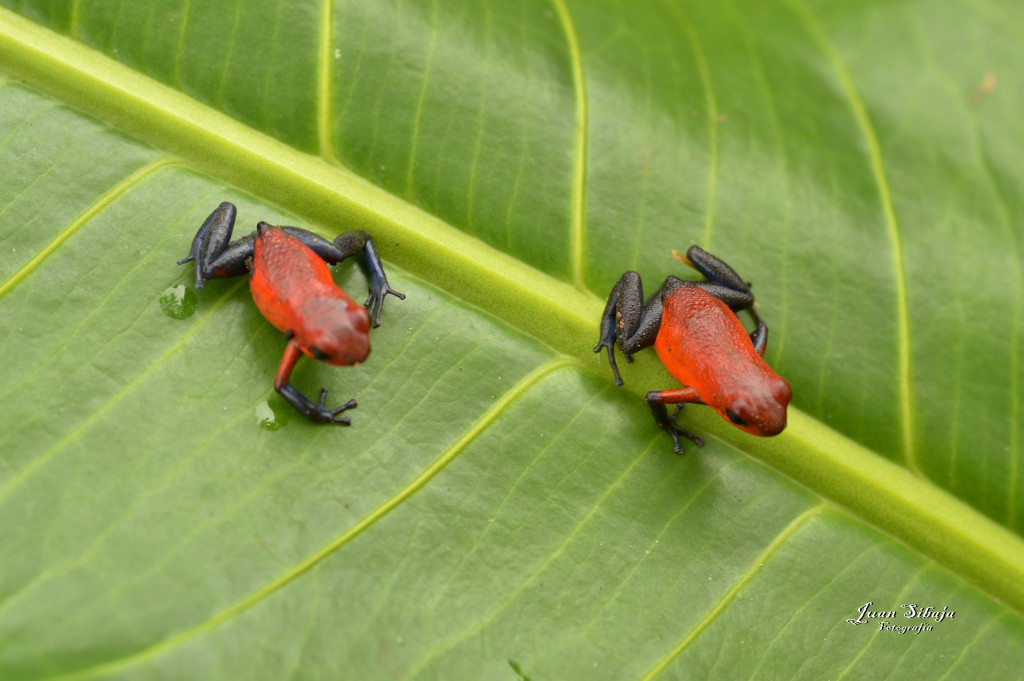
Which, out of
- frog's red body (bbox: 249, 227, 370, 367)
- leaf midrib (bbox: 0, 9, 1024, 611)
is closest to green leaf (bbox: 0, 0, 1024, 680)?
leaf midrib (bbox: 0, 9, 1024, 611)

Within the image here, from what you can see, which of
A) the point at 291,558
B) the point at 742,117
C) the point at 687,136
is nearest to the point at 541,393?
the point at 291,558

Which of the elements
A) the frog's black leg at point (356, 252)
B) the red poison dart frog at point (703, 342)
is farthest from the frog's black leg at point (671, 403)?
the frog's black leg at point (356, 252)

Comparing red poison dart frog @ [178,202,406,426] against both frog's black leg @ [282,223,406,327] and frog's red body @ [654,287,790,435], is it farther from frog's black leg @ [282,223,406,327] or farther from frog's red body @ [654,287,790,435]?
frog's red body @ [654,287,790,435]

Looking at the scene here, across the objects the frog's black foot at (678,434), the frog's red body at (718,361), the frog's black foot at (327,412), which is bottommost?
the frog's black foot at (327,412)

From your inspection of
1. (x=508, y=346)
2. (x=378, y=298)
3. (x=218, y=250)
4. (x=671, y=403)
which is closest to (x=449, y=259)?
(x=378, y=298)

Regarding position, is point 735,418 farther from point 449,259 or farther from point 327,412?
point 327,412

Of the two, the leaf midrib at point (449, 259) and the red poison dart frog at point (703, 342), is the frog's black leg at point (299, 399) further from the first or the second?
the red poison dart frog at point (703, 342)
